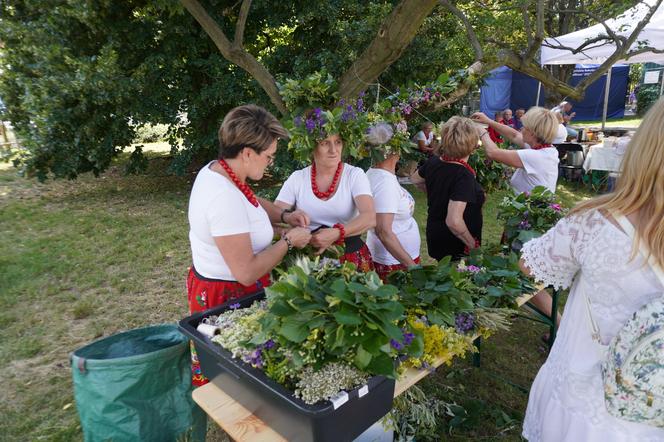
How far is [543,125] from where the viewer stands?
300 cm

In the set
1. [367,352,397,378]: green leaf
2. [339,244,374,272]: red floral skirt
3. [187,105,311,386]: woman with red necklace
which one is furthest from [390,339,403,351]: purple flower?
[339,244,374,272]: red floral skirt

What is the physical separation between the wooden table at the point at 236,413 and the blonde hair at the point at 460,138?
1.57 meters

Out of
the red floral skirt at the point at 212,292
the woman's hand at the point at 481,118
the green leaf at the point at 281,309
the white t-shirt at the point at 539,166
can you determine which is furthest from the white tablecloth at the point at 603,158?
the green leaf at the point at 281,309

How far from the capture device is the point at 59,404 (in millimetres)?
2793

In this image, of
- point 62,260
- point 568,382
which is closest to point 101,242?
point 62,260

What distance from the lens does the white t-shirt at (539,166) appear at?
3.06 metres

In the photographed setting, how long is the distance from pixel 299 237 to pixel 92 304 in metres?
2.95

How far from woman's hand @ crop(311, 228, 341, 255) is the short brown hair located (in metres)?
0.53

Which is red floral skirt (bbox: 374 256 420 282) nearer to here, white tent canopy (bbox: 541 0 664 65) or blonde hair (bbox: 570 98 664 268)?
blonde hair (bbox: 570 98 664 268)

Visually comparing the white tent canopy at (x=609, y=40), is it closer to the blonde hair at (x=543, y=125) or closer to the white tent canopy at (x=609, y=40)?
the white tent canopy at (x=609, y=40)

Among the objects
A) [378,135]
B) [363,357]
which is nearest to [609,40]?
[378,135]

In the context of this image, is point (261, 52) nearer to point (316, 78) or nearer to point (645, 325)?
point (316, 78)

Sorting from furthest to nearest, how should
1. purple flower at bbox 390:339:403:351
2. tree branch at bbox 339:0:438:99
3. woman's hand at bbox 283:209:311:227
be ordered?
tree branch at bbox 339:0:438:99 < woman's hand at bbox 283:209:311:227 < purple flower at bbox 390:339:403:351

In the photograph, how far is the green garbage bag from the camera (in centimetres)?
171
